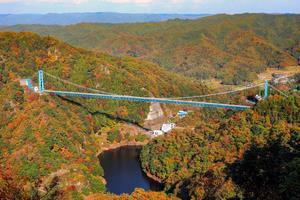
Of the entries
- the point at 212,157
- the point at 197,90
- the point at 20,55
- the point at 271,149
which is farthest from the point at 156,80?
the point at 271,149

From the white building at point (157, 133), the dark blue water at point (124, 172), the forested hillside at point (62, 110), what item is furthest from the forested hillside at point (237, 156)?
the white building at point (157, 133)

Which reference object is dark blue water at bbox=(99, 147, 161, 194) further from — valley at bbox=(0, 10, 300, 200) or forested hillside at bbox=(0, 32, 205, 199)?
forested hillside at bbox=(0, 32, 205, 199)

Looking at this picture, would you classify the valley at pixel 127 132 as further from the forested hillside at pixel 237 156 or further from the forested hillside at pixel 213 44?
the forested hillside at pixel 213 44

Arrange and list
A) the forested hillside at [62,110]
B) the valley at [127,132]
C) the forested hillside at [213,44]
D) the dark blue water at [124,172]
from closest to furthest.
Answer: the valley at [127,132] < the forested hillside at [62,110] < the dark blue water at [124,172] < the forested hillside at [213,44]

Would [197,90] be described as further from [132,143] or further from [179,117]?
[132,143]

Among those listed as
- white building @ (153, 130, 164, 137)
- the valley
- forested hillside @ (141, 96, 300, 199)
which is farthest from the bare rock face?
forested hillside @ (141, 96, 300, 199)

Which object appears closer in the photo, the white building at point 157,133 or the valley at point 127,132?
the valley at point 127,132

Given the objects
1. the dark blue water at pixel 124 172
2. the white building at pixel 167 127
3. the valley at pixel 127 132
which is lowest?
the dark blue water at pixel 124 172
